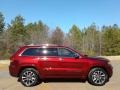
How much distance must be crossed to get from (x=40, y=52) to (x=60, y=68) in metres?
1.17

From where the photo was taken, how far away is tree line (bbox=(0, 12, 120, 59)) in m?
74.7

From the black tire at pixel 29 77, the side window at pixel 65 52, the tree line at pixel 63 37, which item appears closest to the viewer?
the black tire at pixel 29 77

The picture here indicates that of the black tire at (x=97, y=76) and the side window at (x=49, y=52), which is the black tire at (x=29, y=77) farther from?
the black tire at (x=97, y=76)

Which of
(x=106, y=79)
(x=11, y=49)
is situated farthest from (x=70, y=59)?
(x=11, y=49)

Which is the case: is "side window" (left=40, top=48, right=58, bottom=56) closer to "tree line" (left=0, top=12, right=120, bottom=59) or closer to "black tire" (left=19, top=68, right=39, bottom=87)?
"black tire" (left=19, top=68, right=39, bottom=87)

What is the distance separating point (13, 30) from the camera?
94.4m

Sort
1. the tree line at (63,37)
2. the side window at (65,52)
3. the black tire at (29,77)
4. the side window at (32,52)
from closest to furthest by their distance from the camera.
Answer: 1. the black tire at (29,77)
2. the side window at (65,52)
3. the side window at (32,52)
4. the tree line at (63,37)

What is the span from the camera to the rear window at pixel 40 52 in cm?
1539

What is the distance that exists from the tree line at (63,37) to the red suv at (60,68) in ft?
169

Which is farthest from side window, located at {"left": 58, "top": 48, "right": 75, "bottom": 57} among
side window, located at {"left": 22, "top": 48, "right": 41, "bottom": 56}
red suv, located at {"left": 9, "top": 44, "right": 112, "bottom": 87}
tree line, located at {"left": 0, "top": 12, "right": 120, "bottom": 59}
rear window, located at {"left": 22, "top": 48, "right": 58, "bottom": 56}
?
tree line, located at {"left": 0, "top": 12, "right": 120, "bottom": 59}

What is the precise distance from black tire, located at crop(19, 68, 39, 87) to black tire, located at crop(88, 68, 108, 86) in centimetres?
236

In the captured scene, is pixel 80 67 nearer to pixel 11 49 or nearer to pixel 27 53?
pixel 27 53

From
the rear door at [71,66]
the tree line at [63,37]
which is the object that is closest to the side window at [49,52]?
the rear door at [71,66]

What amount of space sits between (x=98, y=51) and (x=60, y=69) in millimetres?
99695
